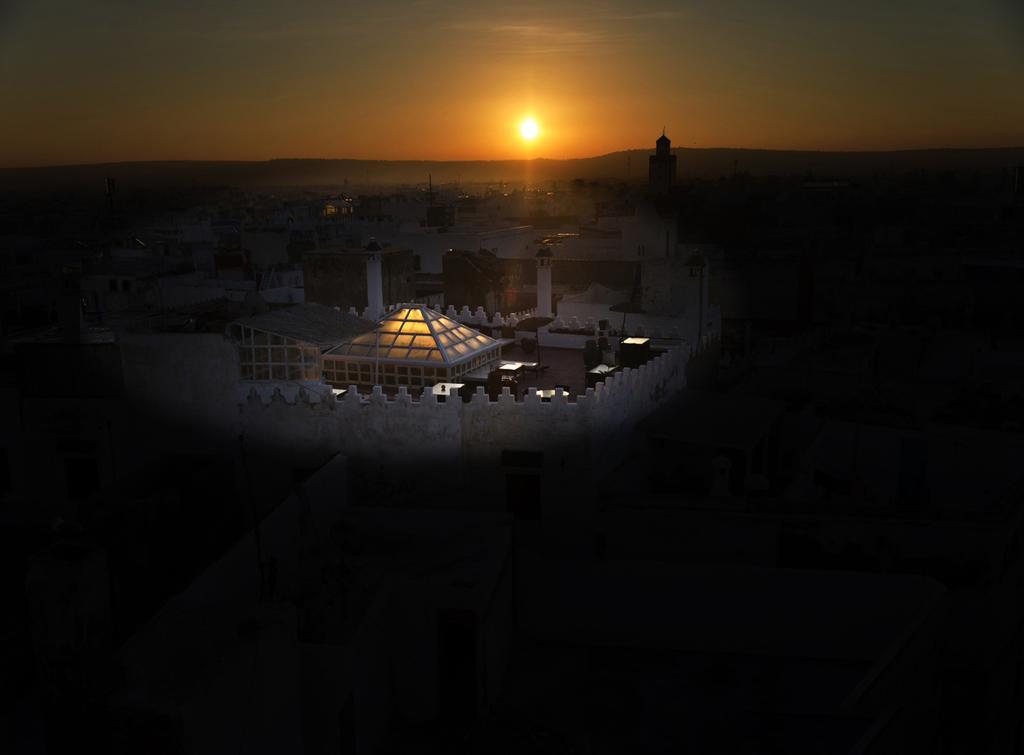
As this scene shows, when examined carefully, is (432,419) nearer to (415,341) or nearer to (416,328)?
(415,341)

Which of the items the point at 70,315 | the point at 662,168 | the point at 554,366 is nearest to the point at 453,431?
the point at 554,366

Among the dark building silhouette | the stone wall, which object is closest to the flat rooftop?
the stone wall

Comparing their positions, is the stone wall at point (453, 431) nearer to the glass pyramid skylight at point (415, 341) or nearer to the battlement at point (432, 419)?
the battlement at point (432, 419)

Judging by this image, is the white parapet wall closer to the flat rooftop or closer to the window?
the flat rooftop

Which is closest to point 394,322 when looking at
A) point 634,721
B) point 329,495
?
point 329,495

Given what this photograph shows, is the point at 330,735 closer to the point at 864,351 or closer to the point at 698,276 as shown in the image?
the point at 698,276

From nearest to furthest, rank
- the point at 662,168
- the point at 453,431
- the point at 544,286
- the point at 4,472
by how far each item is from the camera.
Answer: the point at 453,431 → the point at 4,472 → the point at 544,286 → the point at 662,168

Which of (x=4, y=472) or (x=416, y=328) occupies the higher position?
(x=416, y=328)

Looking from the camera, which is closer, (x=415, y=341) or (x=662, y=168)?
(x=415, y=341)
